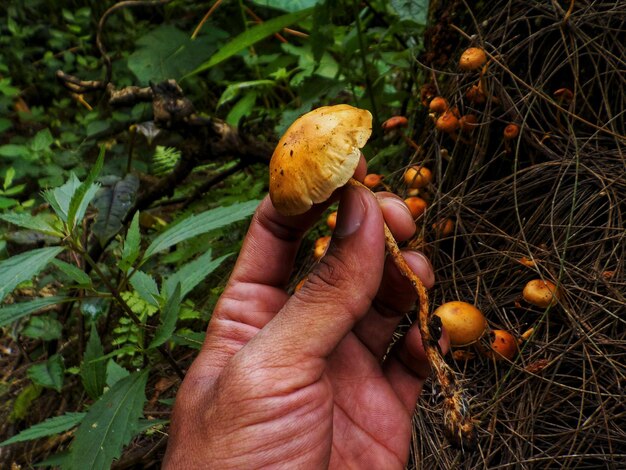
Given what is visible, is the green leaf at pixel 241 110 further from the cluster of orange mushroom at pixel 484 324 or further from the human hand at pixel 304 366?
the cluster of orange mushroom at pixel 484 324

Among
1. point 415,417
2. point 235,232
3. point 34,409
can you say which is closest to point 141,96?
point 235,232

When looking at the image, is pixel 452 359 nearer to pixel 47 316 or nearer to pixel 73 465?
pixel 73 465

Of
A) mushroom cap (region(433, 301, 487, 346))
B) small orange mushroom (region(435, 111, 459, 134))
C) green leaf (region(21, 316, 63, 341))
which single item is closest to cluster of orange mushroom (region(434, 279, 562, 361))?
mushroom cap (region(433, 301, 487, 346))

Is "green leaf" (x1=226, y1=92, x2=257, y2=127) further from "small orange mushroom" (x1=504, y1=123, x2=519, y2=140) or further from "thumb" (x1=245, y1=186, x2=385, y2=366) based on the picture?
"thumb" (x1=245, y1=186, x2=385, y2=366)

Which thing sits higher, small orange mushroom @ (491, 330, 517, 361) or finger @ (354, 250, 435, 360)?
finger @ (354, 250, 435, 360)

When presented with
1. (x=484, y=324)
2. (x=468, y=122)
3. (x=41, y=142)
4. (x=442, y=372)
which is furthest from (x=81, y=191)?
(x=41, y=142)
